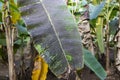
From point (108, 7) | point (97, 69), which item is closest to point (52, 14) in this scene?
point (97, 69)

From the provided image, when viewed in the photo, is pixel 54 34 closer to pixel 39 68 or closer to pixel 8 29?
pixel 8 29

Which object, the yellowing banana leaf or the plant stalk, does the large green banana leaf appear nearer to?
the plant stalk

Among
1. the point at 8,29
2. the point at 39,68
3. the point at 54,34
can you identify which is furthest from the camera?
the point at 39,68

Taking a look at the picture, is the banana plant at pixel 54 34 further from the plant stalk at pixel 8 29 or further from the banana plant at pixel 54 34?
the plant stalk at pixel 8 29

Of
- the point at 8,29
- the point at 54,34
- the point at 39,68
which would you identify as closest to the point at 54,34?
the point at 54,34

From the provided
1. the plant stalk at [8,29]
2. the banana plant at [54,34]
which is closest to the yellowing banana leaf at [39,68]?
the plant stalk at [8,29]

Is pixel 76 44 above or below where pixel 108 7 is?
above

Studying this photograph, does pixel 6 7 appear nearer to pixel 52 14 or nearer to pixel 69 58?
pixel 52 14

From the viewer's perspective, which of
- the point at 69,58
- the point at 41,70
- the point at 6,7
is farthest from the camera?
the point at 41,70
